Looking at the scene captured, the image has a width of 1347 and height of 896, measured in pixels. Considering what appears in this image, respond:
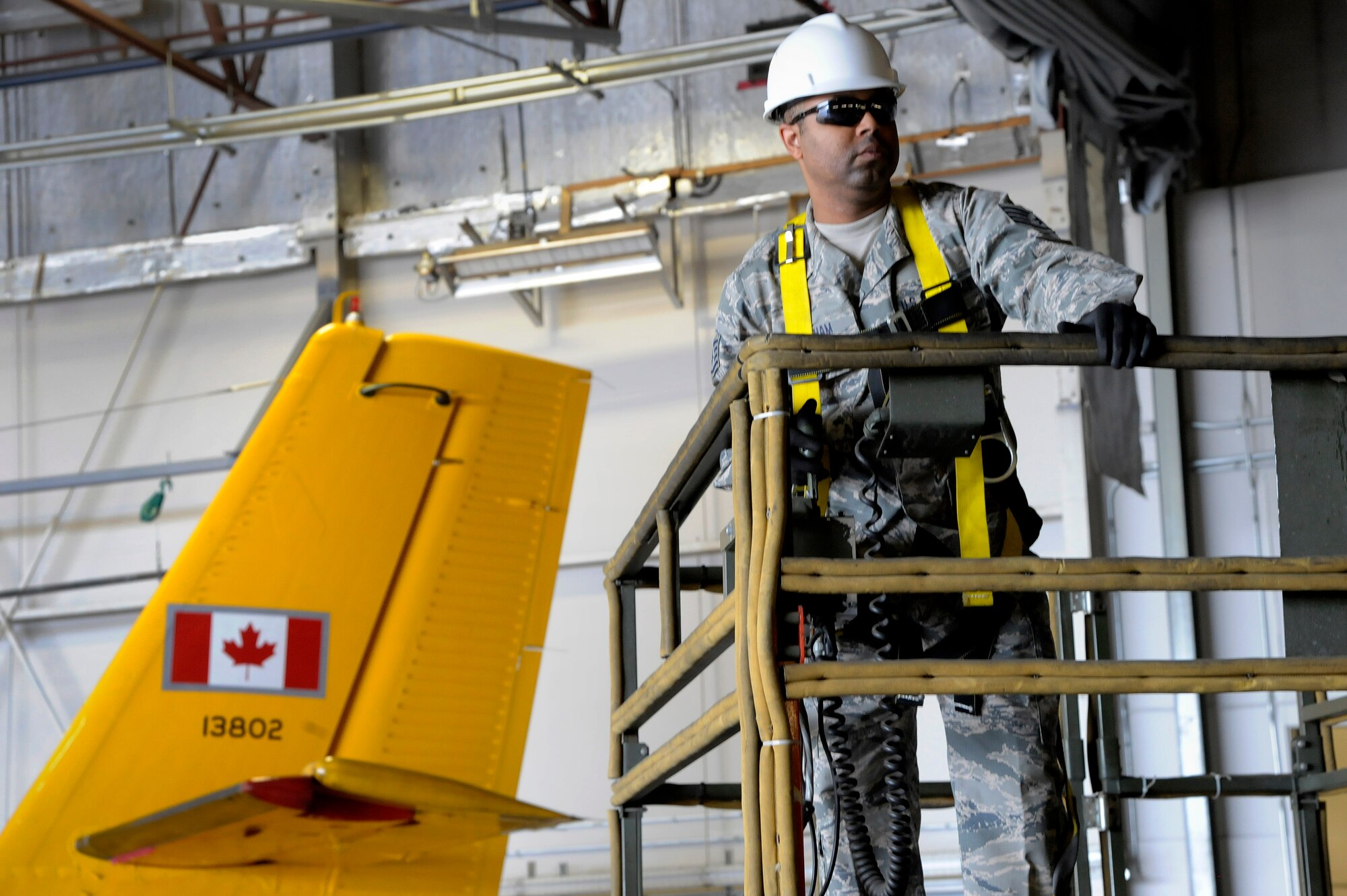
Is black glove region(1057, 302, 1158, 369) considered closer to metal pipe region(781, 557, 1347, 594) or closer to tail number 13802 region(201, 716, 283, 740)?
metal pipe region(781, 557, 1347, 594)

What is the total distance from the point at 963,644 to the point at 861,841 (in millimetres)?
463

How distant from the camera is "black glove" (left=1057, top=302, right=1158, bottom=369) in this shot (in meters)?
2.02

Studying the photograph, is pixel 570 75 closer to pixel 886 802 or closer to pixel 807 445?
pixel 886 802

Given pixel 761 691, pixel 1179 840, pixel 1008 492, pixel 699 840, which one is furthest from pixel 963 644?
pixel 699 840

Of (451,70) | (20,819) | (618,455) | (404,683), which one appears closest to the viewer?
(20,819)

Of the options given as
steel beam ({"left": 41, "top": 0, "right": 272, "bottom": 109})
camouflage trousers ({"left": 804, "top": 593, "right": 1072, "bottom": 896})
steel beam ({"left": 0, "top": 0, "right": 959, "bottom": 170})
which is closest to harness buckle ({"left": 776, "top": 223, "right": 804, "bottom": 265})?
camouflage trousers ({"left": 804, "top": 593, "right": 1072, "bottom": 896})

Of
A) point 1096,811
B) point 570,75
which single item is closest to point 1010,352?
point 1096,811

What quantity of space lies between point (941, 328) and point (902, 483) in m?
0.35

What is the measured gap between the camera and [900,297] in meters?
2.88

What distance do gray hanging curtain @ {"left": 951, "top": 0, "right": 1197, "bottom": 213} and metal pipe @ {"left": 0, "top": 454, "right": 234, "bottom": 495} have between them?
7162 mm

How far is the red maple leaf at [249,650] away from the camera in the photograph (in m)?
5.23

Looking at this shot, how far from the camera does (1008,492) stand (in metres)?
2.80

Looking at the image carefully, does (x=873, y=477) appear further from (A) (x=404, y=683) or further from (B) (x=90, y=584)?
(B) (x=90, y=584)

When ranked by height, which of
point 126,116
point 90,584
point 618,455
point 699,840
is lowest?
point 699,840
